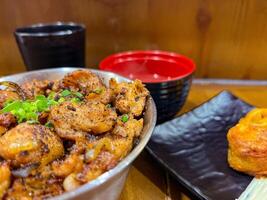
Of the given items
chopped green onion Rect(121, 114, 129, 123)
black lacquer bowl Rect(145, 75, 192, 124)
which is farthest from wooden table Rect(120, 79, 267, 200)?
chopped green onion Rect(121, 114, 129, 123)

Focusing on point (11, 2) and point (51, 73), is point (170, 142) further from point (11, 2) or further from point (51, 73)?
point (11, 2)

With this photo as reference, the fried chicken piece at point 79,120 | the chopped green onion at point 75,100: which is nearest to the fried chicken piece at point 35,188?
the fried chicken piece at point 79,120

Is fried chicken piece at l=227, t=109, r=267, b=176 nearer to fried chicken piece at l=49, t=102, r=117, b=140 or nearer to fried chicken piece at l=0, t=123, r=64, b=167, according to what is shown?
fried chicken piece at l=49, t=102, r=117, b=140

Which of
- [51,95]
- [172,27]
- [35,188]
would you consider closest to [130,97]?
[51,95]

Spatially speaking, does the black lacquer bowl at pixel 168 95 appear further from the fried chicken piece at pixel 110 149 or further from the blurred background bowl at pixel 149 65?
the fried chicken piece at pixel 110 149

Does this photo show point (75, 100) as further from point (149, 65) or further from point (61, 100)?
point (149, 65)

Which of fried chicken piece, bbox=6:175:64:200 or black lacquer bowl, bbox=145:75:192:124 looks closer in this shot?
fried chicken piece, bbox=6:175:64:200
